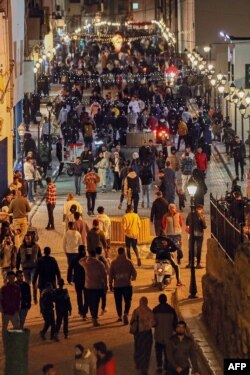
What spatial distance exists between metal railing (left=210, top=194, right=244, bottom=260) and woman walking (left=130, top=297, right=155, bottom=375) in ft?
4.81

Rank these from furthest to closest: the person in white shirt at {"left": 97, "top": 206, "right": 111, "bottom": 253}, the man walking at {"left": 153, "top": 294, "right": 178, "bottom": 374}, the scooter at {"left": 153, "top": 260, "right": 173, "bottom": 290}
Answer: the person in white shirt at {"left": 97, "top": 206, "right": 111, "bottom": 253} < the scooter at {"left": 153, "top": 260, "right": 173, "bottom": 290} < the man walking at {"left": 153, "top": 294, "right": 178, "bottom": 374}

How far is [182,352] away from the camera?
17.3 meters

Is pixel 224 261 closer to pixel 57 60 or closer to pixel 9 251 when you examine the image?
pixel 9 251

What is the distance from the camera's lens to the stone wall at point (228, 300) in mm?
17484

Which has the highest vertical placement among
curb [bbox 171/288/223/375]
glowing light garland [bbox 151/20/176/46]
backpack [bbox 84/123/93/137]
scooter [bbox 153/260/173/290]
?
glowing light garland [bbox 151/20/176/46]

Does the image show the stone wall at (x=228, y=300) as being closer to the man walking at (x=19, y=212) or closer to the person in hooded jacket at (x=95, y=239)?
the person in hooded jacket at (x=95, y=239)

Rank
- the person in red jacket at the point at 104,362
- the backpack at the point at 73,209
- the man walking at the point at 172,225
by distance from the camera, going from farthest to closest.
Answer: the backpack at the point at 73,209 < the man walking at the point at 172,225 < the person in red jacket at the point at 104,362

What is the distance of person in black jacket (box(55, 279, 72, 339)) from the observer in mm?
20469

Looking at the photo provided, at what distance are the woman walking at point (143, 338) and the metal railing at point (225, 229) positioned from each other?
1.46 meters

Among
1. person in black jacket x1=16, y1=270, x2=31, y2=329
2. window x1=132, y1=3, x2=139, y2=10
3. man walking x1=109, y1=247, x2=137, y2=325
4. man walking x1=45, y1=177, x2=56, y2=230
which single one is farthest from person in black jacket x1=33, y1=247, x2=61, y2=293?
window x1=132, y1=3, x2=139, y2=10

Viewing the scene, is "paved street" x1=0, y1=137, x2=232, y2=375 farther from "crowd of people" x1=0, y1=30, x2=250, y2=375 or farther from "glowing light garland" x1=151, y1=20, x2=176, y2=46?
"glowing light garland" x1=151, y1=20, x2=176, y2=46

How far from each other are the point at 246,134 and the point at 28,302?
3214 cm

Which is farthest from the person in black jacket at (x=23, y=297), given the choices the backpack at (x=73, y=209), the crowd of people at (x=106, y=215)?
the backpack at (x=73, y=209)

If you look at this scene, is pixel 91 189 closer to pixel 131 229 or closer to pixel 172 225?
pixel 131 229
